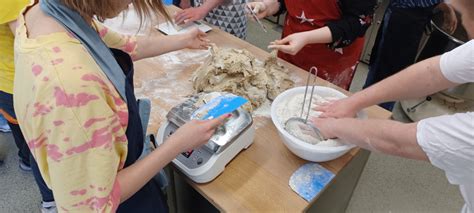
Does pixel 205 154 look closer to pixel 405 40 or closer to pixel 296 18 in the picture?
pixel 296 18

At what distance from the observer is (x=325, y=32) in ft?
3.85

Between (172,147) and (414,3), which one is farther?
(414,3)

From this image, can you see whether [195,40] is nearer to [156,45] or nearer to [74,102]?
[156,45]

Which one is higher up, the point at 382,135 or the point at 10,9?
the point at 10,9

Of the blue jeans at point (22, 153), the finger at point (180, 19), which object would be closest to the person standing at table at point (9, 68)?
the blue jeans at point (22, 153)

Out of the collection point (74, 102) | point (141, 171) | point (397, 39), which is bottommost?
point (397, 39)

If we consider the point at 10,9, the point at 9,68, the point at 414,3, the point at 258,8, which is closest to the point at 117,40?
the point at 10,9

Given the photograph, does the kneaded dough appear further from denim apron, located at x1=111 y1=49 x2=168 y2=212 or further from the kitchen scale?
denim apron, located at x1=111 y1=49 x2=168 y2=212

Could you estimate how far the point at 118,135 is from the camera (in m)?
0.60

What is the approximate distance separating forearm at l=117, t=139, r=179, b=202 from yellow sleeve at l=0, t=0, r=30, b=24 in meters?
0.61

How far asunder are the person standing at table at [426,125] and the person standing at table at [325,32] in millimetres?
321

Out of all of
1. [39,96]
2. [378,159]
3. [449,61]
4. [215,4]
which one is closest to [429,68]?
[449,61]

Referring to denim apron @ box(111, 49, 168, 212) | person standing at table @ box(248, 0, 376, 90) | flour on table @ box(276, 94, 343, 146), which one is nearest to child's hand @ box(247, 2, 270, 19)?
person standing at table @ box(248, 0, 376, 90)

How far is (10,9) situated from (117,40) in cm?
31
